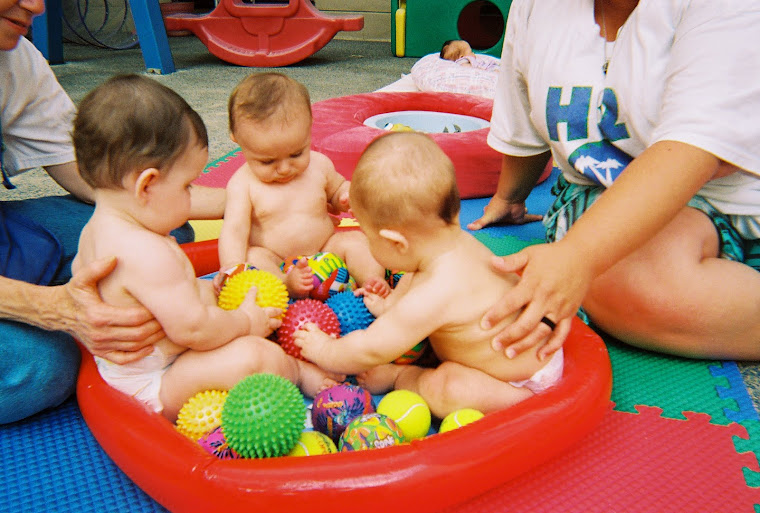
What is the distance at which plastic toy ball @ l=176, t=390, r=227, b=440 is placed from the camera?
0.90 m

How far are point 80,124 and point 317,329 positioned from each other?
1.66ft

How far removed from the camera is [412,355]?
1.05 metres

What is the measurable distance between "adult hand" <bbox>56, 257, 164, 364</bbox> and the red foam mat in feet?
1.70

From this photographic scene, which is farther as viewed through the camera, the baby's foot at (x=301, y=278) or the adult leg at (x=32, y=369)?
the baby's foot at (x=301, y=278)

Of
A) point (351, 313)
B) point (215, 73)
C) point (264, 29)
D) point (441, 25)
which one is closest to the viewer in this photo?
point (351, 313)

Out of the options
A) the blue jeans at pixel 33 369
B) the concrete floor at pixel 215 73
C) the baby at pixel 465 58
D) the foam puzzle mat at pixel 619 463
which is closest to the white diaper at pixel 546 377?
the foam puzzle mat at pixel 619 463

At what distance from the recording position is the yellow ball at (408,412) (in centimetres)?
91

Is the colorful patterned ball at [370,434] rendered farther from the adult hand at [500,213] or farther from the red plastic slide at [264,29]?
the red plastic slide at [264,29]

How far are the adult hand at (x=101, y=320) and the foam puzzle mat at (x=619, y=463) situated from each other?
0.19 meters

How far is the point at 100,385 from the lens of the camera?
0.90 m

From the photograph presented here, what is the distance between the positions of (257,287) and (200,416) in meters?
0.27

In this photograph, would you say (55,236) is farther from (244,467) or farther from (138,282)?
(244,467)

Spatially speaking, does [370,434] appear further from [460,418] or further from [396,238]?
[396,238]

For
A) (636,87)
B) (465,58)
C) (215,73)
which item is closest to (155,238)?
(636,87)
